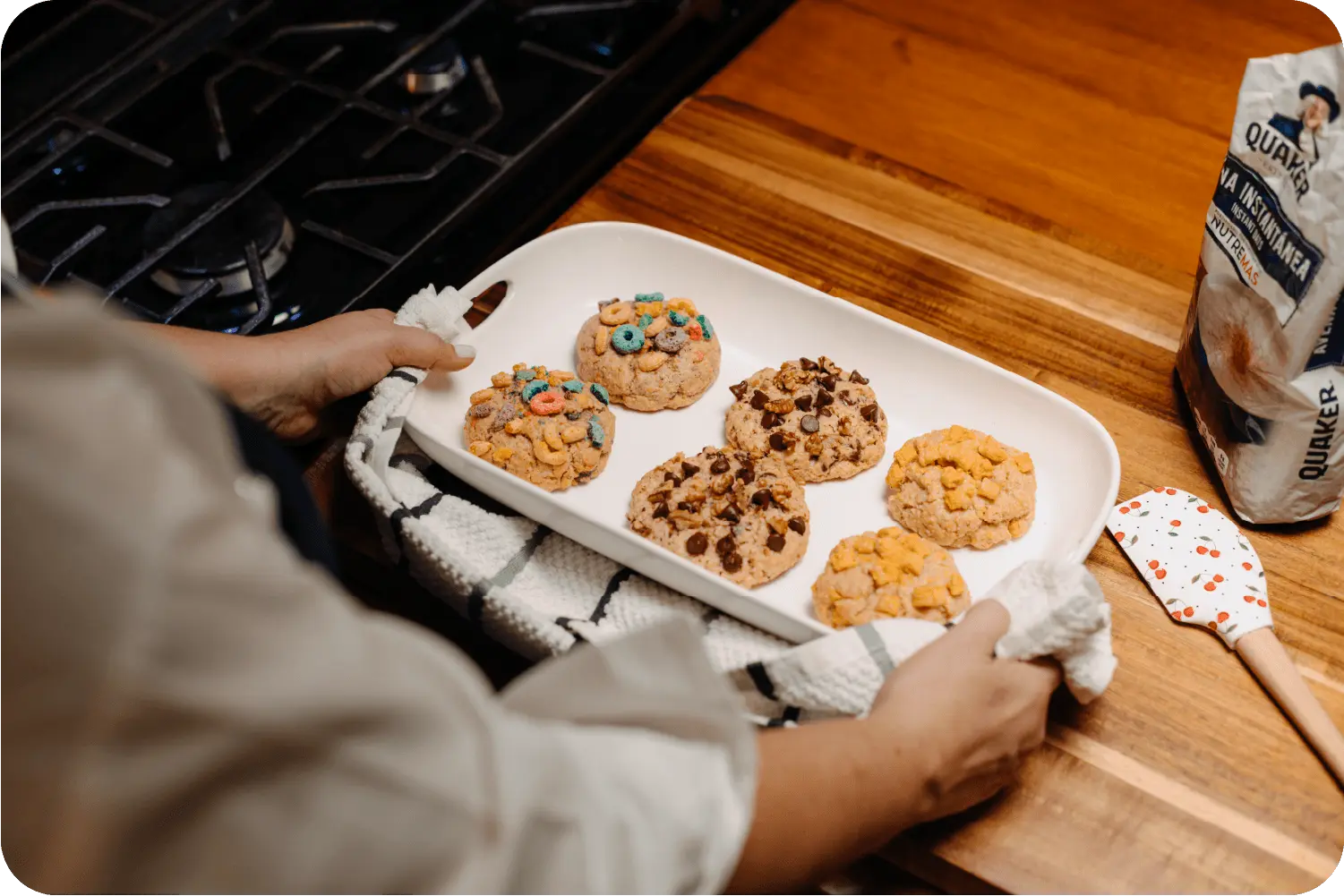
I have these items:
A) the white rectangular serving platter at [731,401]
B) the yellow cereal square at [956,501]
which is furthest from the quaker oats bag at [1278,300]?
the yellow cereal square at [956,501]

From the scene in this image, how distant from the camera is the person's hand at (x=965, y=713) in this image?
2.47 feet

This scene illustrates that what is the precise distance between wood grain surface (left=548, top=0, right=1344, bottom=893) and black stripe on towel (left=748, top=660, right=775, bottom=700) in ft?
0.54

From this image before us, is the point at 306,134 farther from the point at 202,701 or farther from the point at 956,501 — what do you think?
the point at 202,701

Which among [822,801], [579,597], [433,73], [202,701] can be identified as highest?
[202,701]

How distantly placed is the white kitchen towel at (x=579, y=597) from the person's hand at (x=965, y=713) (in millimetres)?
21

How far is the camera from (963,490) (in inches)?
39.0

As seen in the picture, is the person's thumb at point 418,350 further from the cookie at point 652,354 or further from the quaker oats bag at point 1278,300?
the quaker oats bag at point 1278,300

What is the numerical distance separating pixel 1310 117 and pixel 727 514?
614mm

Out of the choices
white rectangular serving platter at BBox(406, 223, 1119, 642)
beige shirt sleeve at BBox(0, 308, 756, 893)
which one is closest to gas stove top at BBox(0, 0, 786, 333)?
white rectangular serving platter at BBox(406, 223, 1119, 642)

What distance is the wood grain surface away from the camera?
82 cm

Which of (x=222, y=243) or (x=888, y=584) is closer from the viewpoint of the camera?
(x=888, y=584)

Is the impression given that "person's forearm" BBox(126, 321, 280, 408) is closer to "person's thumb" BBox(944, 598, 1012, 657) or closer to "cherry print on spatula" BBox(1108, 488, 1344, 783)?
"person's thumb" BBox(944, 598, 1012, 657)

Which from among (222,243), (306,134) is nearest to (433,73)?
(306,134)

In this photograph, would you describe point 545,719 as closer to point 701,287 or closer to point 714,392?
point 714,392
